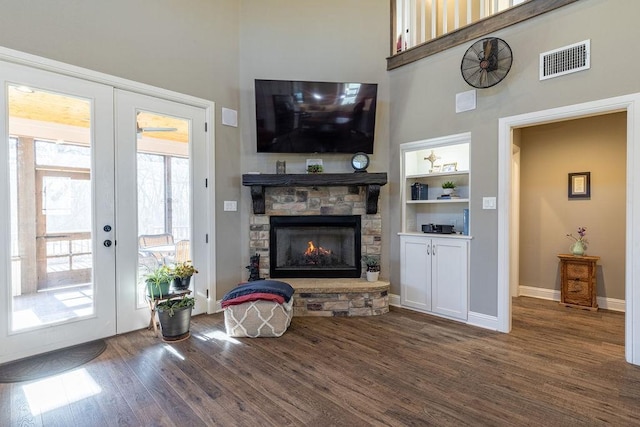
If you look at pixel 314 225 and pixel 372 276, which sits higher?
pixel 314 225

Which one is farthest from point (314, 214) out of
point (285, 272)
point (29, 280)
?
point (29, 280)

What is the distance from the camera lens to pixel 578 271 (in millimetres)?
3895

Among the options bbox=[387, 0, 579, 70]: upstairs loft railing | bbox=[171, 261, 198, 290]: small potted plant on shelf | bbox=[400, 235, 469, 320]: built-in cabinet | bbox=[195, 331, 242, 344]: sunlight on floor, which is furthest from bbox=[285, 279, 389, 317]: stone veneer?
bbox=[387, 0, 579, 70]: upstairs loft railing

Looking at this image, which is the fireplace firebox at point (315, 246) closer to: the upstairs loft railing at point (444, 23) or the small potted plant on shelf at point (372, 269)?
the small potted plant on shelf at point (372, 269)

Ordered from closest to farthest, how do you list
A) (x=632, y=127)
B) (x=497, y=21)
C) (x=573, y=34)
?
(x=632, y=127) → (x=573, y=34) → (x=497, y=21)

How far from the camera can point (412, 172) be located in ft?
13.1

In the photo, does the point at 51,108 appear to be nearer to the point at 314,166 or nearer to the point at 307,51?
the point at 314,166

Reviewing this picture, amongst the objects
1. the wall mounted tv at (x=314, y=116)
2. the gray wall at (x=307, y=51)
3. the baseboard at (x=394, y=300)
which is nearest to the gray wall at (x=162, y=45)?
the gray wall at (x=307, y=51)

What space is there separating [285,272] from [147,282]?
155 cm

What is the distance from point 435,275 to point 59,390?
3.43m

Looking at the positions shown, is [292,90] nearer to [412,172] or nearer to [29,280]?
[412,172]

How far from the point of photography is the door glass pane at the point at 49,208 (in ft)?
8.32

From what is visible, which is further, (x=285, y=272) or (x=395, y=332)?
(x=285, y=272)

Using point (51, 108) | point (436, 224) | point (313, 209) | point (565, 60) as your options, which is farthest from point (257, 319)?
point (565, 60)
